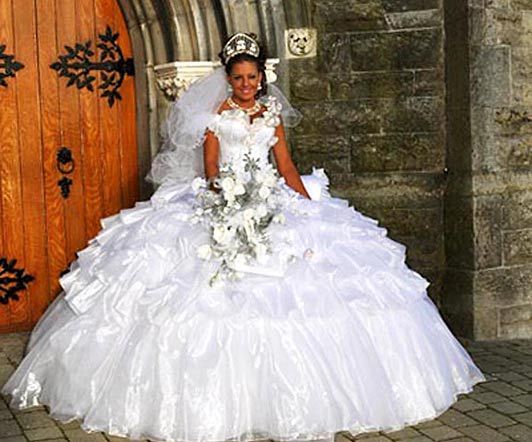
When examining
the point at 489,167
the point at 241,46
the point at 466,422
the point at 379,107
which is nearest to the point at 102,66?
the point at 241,46

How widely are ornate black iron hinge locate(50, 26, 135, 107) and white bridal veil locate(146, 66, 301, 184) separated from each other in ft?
3.78

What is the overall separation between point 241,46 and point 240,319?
4.75 ft

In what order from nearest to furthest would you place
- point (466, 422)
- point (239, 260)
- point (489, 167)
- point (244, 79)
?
point (239, 260)
point (466, 422)
point (244, 79)
point (489, 167)

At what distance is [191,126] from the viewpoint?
4277 millimetres

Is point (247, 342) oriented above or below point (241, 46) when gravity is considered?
below

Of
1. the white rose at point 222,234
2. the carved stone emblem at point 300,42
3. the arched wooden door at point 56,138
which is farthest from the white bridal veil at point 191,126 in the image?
the arched wooden door at point 56,138

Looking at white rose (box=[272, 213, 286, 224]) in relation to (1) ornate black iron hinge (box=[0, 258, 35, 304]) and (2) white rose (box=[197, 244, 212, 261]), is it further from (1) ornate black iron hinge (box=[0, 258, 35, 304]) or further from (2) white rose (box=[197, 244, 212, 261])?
(1) ornate black iron hinge (box=[0, 258, 35, 304])

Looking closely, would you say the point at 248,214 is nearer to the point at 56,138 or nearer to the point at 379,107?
the point at 379,107

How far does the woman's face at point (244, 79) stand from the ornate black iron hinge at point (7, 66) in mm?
1833

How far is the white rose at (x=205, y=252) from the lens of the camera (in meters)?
3.68

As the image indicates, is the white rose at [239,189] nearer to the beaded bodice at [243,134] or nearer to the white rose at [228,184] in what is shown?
the white rose at [228,184]

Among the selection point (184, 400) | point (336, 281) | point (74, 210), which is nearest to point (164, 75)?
point (74, 210)

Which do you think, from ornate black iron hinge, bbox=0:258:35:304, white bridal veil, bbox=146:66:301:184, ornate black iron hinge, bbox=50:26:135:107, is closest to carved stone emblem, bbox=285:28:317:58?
white bridal veil, bbox=146:66:301:184

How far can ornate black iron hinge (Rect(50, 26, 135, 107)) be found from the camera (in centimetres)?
547
